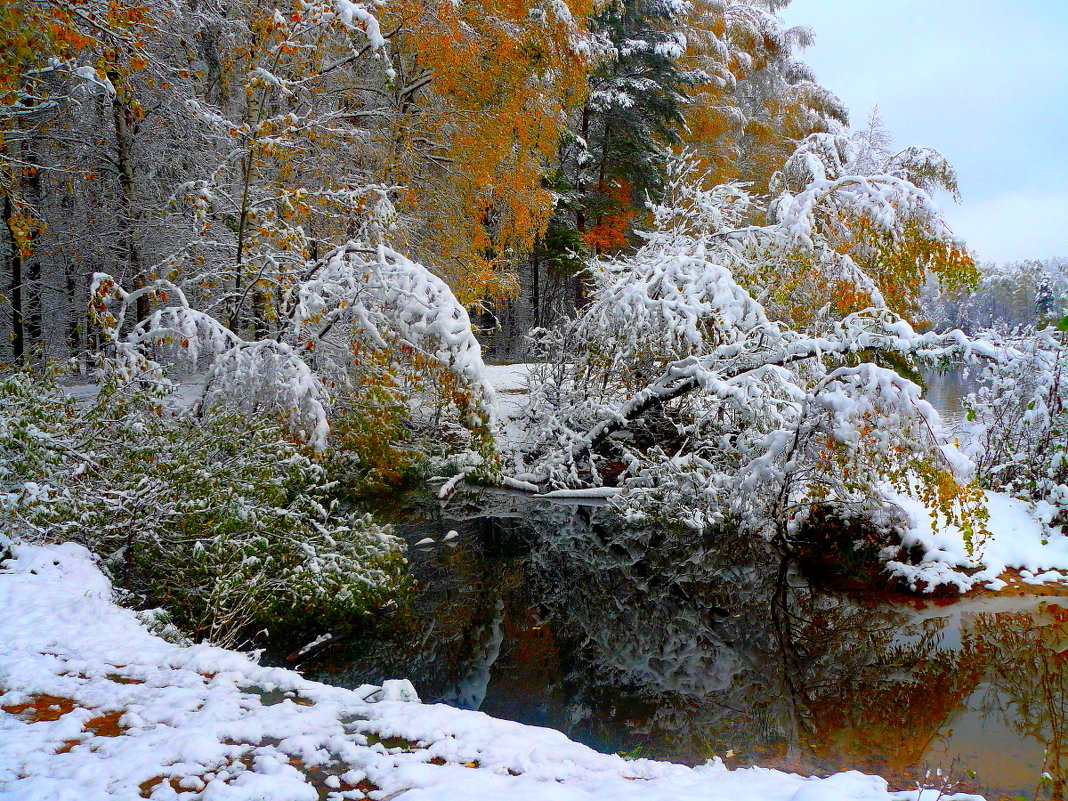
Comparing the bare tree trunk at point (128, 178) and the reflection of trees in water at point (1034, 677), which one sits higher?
the bare tree trunk at point (128, 178)

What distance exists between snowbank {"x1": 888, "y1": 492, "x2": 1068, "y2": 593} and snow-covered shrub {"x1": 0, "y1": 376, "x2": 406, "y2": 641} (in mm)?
5871

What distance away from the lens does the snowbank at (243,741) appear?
2598mm

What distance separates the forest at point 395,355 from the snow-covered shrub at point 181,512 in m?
0.03

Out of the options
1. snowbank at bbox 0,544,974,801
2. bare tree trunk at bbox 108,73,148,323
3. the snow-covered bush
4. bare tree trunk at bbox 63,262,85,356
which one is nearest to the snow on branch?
the snow-covered bush

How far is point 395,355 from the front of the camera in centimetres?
708

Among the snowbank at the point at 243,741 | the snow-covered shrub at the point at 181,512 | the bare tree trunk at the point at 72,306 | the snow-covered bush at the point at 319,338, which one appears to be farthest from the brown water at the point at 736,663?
the bare tree trunk at the point at 72,306

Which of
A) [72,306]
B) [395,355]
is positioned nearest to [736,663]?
[395,355]

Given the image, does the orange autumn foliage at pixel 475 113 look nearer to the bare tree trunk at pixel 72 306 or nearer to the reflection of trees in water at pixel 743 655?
the bare tree trunk at pixel 72 306

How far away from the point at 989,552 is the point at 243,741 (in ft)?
26.4

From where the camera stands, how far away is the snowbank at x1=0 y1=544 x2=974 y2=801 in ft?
8.52

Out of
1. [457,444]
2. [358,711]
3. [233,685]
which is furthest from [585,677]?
[457,444]

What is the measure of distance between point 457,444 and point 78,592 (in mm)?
8260

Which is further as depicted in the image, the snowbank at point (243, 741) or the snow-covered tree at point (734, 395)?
Answer: the snow-covered tree at point (734, 395)

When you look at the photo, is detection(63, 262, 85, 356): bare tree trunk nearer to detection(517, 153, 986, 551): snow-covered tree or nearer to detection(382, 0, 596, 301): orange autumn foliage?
detection(382, 0, 596, 301): orange autumn foliage
